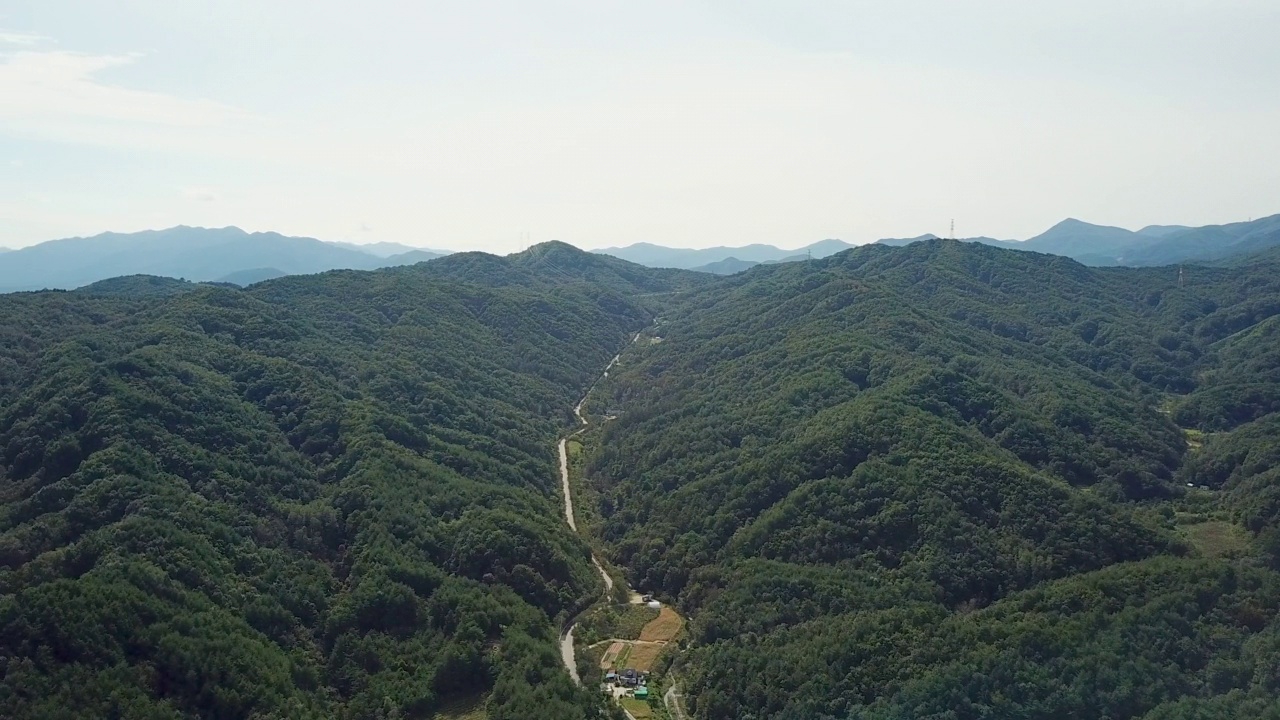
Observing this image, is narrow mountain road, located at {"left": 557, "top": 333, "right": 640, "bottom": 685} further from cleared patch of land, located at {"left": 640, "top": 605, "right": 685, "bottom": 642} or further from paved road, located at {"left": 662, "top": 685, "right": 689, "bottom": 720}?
paved road, located at {"left": 662, "top": 685, "right": 689, "bottom": 720}

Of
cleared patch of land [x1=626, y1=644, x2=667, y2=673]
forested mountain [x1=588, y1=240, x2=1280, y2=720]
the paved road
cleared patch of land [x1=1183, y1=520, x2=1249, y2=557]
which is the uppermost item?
forested mountain [x1=588, y1=240, x2=1280, y2=720]

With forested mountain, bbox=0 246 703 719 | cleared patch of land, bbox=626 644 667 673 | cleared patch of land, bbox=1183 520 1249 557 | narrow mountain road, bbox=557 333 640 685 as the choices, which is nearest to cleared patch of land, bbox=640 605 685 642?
cleared patch of land, bbox=626 644 667 673

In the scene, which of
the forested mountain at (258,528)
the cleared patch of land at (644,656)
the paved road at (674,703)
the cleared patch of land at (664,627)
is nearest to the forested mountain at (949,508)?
the paved road at (674,703)

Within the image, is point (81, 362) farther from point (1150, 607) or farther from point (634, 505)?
point (1150, 607)

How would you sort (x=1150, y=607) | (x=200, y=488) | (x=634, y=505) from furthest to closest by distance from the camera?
(x=634, y=505), (x=200, y=488), (x=1150, y=607)

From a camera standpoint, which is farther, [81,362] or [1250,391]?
[1250,391]

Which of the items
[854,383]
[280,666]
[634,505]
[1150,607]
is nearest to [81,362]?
[280,666]

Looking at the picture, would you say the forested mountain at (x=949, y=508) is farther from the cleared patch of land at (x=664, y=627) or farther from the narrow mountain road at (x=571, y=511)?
the narrow mountain road at (x=571, y=511)
